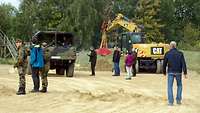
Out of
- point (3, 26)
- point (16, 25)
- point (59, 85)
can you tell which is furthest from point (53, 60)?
point (16, 25)

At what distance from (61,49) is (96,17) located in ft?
145

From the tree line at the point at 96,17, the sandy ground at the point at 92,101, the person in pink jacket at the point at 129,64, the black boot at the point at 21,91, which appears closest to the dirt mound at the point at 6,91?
the sandy ground at the point at 92,101

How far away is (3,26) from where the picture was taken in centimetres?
6788

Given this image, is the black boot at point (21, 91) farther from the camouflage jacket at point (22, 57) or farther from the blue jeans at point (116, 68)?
the blue jeans at point (116, 68)

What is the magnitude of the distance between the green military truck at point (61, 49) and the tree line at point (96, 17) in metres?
37.3

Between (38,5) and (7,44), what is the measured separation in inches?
1345

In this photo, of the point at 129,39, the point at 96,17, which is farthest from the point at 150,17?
the point at 129,39

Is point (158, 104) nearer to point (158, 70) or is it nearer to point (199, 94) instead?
point (199, 94)

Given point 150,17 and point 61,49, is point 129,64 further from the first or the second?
point 150,17

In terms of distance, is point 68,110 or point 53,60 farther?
point 53,60

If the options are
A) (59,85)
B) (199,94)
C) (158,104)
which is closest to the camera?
(158,104)

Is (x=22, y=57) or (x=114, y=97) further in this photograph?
(x=22, y=57)

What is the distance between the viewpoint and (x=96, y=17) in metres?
73.2

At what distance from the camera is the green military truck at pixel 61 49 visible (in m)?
29.1
